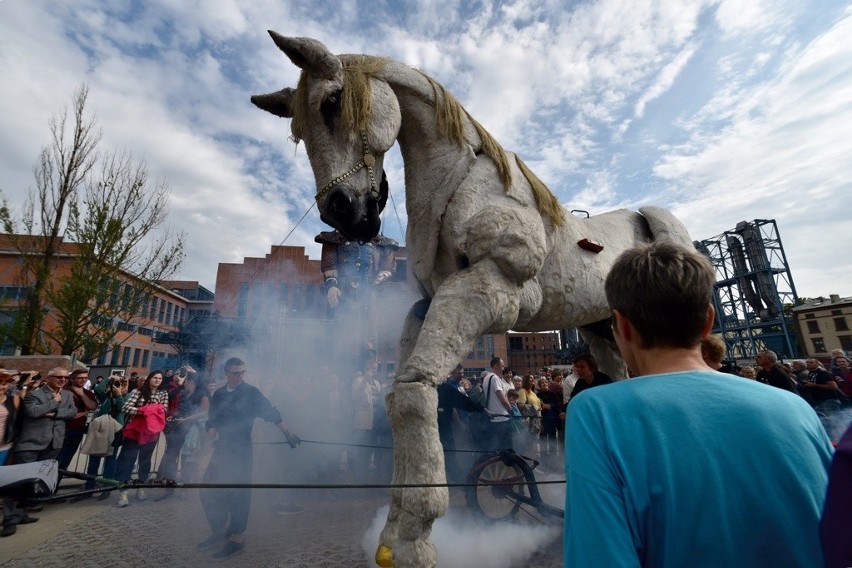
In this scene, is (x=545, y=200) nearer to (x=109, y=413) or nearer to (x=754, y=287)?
(x=109, y=413)

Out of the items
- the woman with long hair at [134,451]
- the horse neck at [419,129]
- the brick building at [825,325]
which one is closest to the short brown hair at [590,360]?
the horse neck at [419,129]

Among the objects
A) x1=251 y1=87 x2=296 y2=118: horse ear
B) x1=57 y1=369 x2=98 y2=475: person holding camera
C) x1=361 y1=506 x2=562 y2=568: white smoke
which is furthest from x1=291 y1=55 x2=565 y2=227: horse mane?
x1=57 y1=369 x2=98 y2=475: person holding camera

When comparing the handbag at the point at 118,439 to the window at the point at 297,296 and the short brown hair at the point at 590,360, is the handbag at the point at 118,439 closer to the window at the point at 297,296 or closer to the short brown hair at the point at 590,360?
the short brown hair at the point at 590,360

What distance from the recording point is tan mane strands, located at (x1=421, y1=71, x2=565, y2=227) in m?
2.36

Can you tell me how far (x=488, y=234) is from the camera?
204 cm

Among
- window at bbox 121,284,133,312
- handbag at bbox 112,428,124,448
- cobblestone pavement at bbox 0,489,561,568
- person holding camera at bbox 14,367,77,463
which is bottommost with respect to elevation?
cobblestone pavement at bbox 0,489,561,568

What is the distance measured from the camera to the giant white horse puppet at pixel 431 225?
1.76m

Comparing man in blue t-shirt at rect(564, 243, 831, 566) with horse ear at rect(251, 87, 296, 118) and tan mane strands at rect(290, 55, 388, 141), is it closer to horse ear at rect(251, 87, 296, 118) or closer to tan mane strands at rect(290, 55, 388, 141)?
tan mane strands at rect(290, 55, 388, 141)

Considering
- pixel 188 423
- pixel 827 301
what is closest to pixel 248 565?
pixel 188 423

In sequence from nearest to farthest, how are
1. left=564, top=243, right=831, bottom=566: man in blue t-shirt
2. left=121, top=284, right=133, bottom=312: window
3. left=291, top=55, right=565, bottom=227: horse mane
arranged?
left=564, top=243, right=831, bottom=566: man in blue t-shirt → left=291, top=55, right=565, bottom=227: horse mane → left=121, top=284, right=133, bottom=312: window

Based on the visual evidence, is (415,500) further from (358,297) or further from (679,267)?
(358,297)

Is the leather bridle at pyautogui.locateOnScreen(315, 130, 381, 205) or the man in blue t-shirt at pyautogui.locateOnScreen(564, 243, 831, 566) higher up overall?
the leather bridle at pyautogui.locateOnScreen(315, 130, 381, 205)

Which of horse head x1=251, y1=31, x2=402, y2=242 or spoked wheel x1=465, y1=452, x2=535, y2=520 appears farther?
spoked wheel x1=465, y1=452, x2=535, y2=520

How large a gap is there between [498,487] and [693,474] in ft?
9.61
